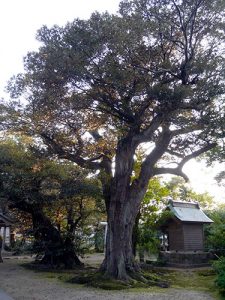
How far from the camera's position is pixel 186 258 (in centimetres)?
1956

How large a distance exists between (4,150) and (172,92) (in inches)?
424

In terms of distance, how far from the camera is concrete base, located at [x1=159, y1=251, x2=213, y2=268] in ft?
63.3

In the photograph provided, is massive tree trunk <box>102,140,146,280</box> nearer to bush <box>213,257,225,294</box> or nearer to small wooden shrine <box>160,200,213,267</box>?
bush <box>213,257,225,294</box>

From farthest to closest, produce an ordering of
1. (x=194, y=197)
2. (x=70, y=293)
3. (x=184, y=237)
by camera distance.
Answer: (x=194, y=197)
(x=184, y=237)
(x=70, y=293)

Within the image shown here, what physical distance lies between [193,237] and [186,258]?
1.94 metres

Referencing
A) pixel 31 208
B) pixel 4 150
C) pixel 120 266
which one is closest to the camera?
pixel 120 266

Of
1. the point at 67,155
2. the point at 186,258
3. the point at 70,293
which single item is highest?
the point at 67,155

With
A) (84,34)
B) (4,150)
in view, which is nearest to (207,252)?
(4,150)

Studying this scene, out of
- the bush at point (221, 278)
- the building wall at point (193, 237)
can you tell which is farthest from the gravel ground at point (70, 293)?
the building wall at point (193, 237)

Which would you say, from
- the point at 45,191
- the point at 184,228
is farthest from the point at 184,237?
Answer: the point at 45,191

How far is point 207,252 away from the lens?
20656 mm

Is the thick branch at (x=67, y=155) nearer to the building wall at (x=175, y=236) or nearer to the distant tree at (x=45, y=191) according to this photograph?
the distant tree at (x=45, y=191)

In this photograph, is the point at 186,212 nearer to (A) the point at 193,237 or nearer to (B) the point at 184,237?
(A) the point at 193,237

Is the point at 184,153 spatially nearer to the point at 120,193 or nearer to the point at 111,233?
the point at 120,193
